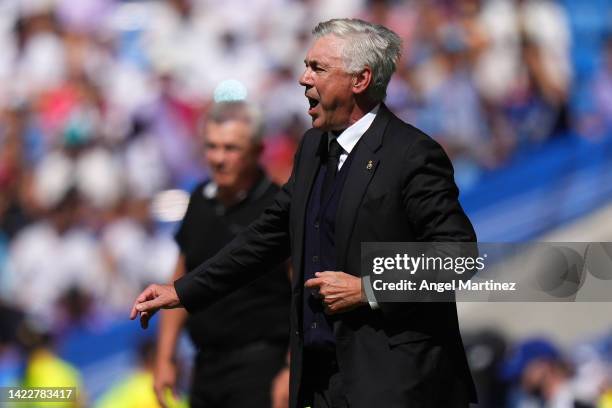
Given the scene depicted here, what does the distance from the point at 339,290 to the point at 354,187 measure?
0.34 metres

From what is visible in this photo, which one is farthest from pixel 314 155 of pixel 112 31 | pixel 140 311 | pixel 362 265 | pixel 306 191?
pixel 112 31

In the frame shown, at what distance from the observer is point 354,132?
3.67 meters

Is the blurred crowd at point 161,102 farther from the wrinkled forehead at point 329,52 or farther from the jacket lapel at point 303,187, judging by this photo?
the wrinkled forehead at point 329,52

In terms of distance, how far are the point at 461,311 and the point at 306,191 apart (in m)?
3.70

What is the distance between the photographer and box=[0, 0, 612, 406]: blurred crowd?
7328 mm

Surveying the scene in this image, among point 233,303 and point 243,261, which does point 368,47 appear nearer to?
point 243,261

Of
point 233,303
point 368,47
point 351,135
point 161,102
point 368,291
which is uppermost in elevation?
point 161,102

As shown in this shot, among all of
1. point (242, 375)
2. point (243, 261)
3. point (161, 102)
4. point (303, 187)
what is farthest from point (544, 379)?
point (303, 187)

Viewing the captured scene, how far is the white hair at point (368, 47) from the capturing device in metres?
3.63

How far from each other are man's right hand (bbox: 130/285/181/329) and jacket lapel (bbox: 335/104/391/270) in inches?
24.0

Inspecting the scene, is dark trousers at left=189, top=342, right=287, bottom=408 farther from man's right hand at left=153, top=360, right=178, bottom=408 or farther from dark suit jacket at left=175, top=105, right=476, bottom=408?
dark suit jacket at left=175, top=105, right=476, bottom=408

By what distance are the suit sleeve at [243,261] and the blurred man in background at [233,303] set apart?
4.18 feet

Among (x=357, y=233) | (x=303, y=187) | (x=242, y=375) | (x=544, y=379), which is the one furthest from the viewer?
(x=544, y=379)

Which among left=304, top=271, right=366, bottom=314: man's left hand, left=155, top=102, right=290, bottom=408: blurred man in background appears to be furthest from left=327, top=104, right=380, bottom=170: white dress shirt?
left=155, top=102, right=290, bottom=408: blurred man in background
